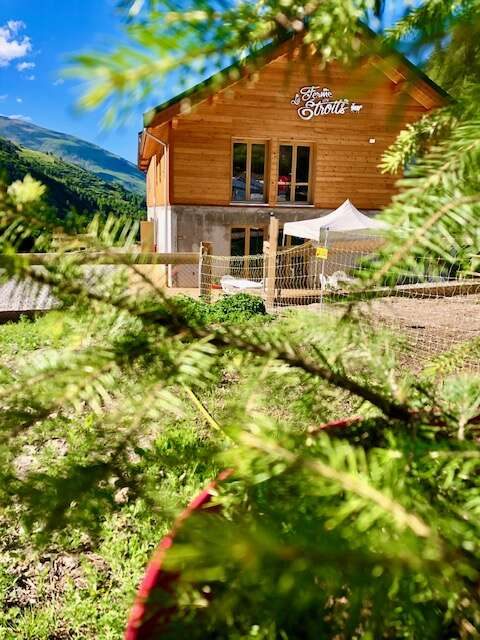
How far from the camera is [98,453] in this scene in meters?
0.51

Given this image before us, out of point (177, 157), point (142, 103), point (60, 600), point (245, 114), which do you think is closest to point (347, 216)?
point (245, 114)

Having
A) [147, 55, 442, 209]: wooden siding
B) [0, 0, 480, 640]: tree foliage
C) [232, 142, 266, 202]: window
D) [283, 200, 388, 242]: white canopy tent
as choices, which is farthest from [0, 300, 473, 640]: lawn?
[232, 142, 266, 202]: window

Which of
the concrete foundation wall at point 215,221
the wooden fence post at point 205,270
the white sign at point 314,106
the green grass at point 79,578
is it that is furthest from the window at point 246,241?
the green grass at point 79,578

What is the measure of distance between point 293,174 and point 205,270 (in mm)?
4983

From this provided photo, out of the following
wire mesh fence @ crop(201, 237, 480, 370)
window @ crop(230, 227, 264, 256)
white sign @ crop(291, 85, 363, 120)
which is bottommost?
wire mesh fence @ crop(201, 237, 480, 370)

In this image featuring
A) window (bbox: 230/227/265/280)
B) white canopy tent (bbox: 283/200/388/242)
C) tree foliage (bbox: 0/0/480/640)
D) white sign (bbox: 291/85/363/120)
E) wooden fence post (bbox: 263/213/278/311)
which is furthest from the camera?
window (bbox: 230/227/265/280)

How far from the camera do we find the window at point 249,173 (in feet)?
36.1

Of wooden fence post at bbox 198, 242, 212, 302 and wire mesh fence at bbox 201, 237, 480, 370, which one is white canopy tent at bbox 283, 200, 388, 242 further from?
wooden fence post at bbox 198, 242, 212, 302

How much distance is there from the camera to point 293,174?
11.4 m

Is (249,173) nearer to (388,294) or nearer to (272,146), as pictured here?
(272,146)

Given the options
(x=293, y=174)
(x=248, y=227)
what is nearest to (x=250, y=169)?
(x=293, y=174)

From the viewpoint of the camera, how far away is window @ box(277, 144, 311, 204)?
446 inches

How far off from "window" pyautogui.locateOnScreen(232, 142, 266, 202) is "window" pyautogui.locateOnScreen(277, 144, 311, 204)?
17.5 inches

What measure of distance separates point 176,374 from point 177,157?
10.3 m
